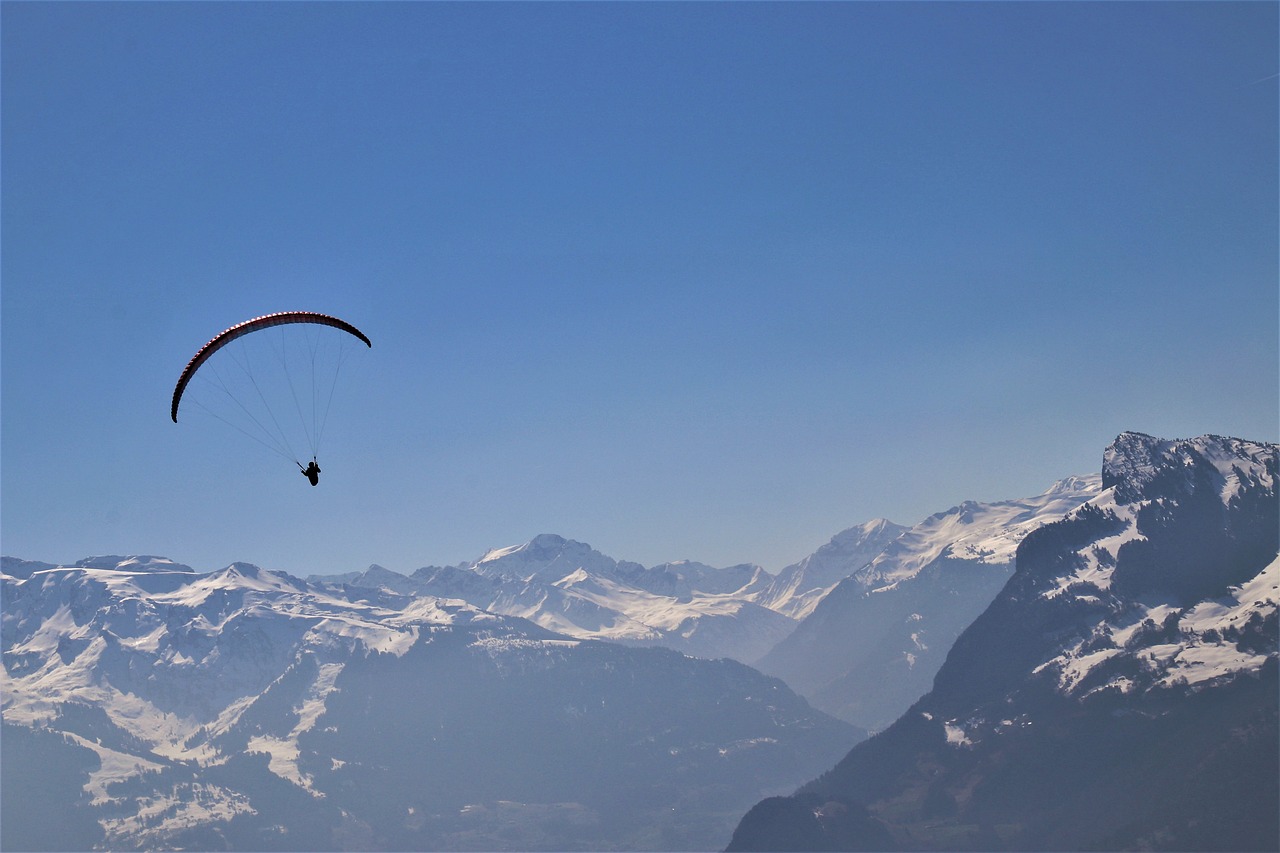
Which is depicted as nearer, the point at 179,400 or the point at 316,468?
the point at 179,400

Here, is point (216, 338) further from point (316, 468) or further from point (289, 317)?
point (316, 468)

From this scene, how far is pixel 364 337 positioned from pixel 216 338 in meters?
15.1

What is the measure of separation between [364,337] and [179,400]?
19.9 m

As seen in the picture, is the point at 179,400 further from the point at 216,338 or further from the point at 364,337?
the point at 364,337

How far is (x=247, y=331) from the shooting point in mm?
108312

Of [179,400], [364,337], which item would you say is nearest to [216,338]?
[179,400]

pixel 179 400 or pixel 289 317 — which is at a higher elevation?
pixel 289 317

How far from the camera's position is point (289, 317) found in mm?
111000

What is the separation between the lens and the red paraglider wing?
105812 millimetres

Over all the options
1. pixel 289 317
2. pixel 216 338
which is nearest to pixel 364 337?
pixel 289 317

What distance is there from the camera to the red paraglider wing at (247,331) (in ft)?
347

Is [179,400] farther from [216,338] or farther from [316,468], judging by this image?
[316,468]

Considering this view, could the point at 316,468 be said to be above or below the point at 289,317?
below

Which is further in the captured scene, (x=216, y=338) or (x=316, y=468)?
(x=316, y=468)
